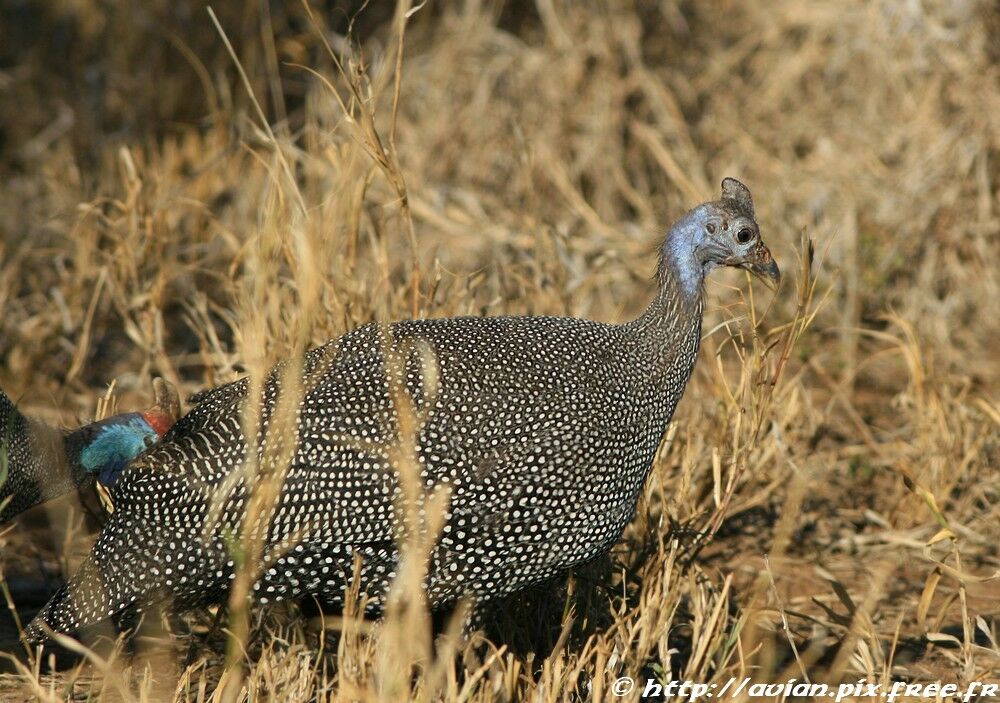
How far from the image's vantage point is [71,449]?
3.12 metres

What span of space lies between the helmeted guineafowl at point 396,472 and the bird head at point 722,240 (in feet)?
1.08

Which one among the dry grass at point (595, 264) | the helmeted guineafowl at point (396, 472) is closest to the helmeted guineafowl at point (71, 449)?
the helmeted guineafowl at point (396, 472)

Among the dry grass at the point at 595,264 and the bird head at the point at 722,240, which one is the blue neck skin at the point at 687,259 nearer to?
the bird head at the point at 722,240

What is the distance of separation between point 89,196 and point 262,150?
3.36 ft

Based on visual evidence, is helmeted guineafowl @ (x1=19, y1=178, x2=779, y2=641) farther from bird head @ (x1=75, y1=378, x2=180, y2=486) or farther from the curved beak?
the curved beak

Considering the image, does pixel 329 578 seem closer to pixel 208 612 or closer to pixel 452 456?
pixel 452 456

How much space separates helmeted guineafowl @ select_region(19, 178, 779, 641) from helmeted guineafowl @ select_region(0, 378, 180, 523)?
7.0 inches

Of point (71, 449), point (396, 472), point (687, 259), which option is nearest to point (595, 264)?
point (687, 259)

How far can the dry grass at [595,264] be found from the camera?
3.28m

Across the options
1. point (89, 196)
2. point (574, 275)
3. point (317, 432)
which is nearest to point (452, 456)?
point (317, 432)

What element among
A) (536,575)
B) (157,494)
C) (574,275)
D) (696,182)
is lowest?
(536,575)

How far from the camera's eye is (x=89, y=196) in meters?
5.29

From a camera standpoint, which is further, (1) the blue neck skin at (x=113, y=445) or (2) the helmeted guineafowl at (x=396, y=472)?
(1) the blue neck skin at (x=113, y=445)

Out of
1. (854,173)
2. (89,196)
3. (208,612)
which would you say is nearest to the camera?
(208,612)
